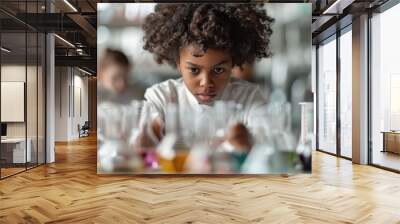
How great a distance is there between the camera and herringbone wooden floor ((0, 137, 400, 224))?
407cm

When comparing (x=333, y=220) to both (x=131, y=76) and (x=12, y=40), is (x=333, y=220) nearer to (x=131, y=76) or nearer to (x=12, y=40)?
(x=131, y=76)

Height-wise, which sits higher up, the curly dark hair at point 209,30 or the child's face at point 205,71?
the curly dark hair at point 209,30

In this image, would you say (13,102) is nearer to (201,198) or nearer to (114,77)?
(114,77)

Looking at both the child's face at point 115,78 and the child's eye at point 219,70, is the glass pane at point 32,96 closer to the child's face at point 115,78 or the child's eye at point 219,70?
the child's face at point 115,78

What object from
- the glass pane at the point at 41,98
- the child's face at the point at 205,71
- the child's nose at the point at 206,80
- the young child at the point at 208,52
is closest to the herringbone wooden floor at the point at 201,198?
the glass pane at the point at 41,98

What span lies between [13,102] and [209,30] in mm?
3614

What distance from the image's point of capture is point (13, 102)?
6770mm

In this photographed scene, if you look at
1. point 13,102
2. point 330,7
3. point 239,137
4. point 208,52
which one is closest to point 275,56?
point 208,52

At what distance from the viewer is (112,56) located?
6527 mm

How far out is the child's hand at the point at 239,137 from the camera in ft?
21.2

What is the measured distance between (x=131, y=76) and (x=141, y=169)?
1.56 m

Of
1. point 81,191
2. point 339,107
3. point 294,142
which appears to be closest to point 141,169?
point 81,191

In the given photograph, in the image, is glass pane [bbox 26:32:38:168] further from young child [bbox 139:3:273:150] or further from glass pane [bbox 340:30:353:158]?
glass pane [bbox 340:30:353:158]

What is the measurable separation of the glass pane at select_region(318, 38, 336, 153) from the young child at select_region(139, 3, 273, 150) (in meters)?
4.39
